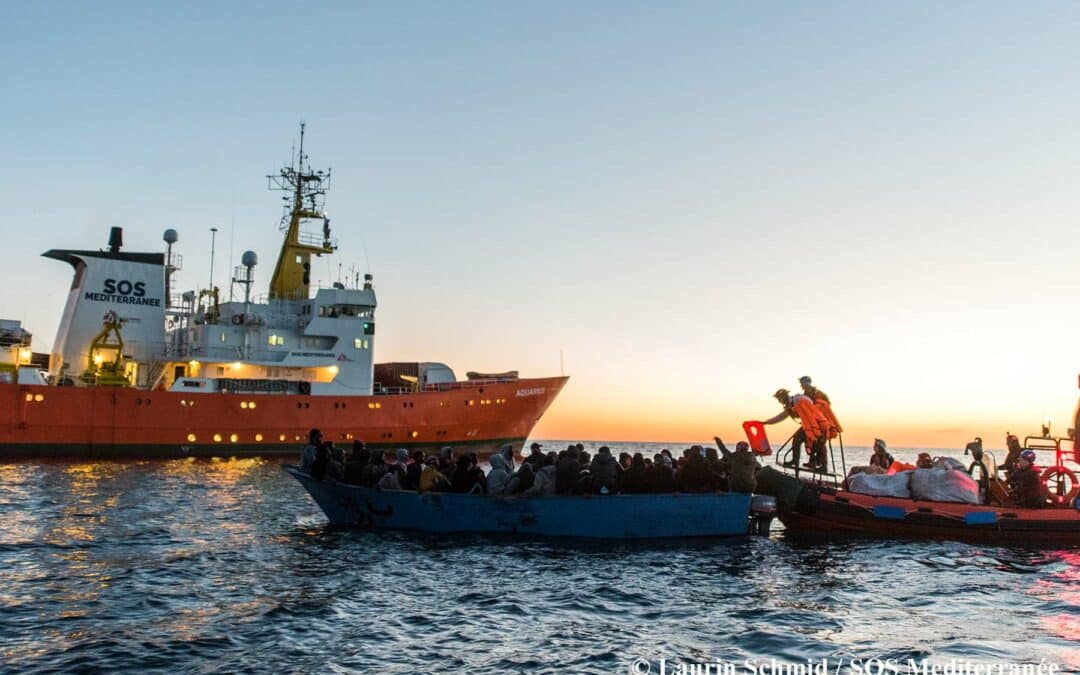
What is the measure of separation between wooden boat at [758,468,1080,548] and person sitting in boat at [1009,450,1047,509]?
350mm

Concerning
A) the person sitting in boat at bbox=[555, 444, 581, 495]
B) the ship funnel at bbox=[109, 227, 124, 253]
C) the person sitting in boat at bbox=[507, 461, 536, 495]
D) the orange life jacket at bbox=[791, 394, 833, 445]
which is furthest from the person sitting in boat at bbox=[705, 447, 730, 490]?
the ship funnel at bbox=[109, 227, 124, 253]

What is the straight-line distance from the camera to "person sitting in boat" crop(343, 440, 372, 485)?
1684cm

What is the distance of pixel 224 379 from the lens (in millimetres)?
40156

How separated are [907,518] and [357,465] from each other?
449 inches

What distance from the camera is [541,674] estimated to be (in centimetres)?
775

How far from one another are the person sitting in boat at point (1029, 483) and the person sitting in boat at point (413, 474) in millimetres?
12395

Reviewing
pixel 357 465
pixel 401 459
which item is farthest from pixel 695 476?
pixel 357 465

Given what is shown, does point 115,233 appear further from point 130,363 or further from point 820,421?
point 820,421

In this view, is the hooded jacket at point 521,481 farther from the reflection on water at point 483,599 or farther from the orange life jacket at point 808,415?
A: the orange life jacket at point 808,415

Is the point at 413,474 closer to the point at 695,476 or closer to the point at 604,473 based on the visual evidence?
the point at 604,473

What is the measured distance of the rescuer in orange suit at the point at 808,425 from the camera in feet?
54.5

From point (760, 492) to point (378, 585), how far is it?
28.1 feet

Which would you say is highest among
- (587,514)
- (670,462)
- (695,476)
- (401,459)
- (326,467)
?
(670,462)

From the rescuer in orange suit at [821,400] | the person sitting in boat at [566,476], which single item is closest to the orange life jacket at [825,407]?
the rescuer in orange suit at [821,400]
